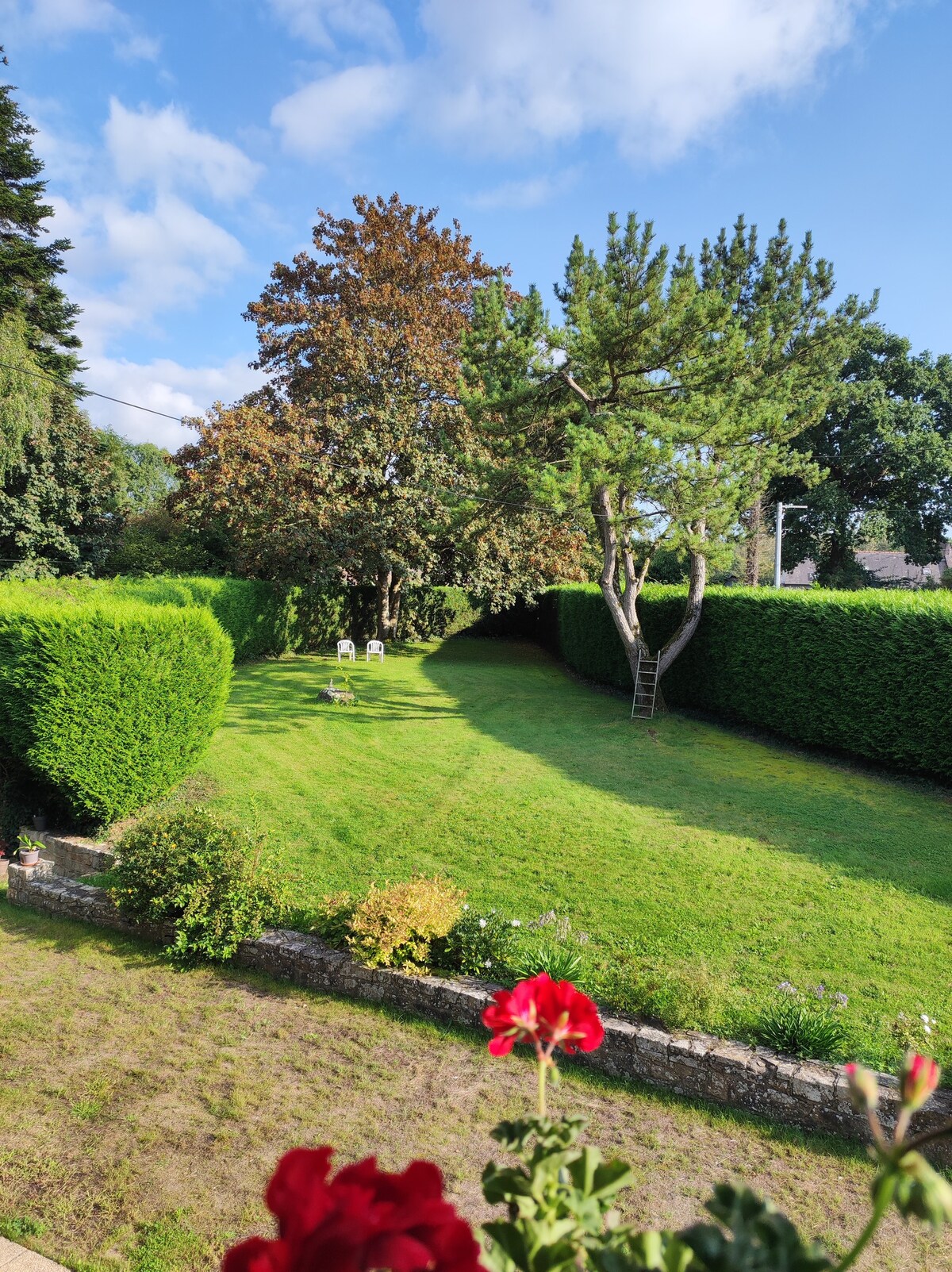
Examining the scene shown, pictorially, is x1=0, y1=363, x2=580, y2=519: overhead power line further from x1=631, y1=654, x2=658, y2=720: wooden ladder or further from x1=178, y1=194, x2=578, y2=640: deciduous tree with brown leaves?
x1=631, y1=654, x2=658, y2=720: wooden ladder

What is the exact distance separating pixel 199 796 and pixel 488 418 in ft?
32.8

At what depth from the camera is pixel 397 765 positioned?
11.0 metres

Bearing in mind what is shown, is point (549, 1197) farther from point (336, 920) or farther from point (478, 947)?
point (336, 920)

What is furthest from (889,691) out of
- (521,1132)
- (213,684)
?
(521,1132)

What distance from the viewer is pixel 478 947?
17.1 feet

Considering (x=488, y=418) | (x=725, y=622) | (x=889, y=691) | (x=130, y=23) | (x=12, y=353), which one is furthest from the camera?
(x=12, y=353)

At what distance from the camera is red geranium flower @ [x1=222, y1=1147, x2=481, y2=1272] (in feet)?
2.49

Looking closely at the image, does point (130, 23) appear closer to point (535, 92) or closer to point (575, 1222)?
point (535, 92)

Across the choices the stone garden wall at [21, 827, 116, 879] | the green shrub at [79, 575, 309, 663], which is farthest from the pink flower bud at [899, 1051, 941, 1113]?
the green shrub at [79, 575, 309, 663]

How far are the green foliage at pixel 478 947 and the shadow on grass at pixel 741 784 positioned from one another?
13.8ft

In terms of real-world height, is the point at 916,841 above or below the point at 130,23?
below

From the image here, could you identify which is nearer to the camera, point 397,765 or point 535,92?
point 535,92

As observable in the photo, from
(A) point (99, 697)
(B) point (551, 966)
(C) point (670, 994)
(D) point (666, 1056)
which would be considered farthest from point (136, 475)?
(D) point (666, 1056)

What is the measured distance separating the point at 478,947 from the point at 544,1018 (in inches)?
156
